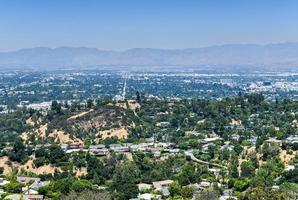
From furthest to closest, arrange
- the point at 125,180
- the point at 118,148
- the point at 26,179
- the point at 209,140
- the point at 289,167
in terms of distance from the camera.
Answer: the point at 209,140, the point at 118,148, the point at 289,167, the point at 26,179, the point at 125,180

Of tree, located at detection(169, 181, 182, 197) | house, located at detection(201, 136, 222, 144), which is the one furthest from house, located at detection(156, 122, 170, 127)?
tree, located at detection(169, 181, 182, 197)

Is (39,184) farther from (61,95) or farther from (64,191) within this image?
(61,95)

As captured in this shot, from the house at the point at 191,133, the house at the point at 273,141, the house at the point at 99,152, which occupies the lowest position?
the house at the point at 99,152

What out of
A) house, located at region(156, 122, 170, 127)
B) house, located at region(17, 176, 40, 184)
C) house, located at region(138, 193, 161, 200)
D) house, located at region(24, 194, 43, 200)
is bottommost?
house, located at region(17, 176, 40, 184)

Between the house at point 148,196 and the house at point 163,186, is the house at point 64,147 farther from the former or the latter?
the house at point 148,196

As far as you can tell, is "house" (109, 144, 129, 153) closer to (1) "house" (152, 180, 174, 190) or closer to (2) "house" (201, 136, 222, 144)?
(2) "house" (201, 136, 222, 144)

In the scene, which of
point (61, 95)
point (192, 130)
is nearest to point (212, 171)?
point (192, 130)

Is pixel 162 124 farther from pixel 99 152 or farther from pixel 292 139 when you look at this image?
pixel 292 139

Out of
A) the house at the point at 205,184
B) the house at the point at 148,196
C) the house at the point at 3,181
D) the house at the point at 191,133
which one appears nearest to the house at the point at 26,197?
the house at the point at 3,181

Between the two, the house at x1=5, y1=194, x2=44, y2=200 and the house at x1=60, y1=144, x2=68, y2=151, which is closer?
the house at x1=5, y1=194, x2=44, y2=200

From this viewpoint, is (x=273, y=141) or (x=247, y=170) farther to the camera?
(x=273, y=141)

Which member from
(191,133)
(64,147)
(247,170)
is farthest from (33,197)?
(191,133)

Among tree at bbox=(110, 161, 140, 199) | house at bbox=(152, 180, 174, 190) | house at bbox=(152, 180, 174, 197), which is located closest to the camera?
tree at bbox=(110, 161, 140, 199)
